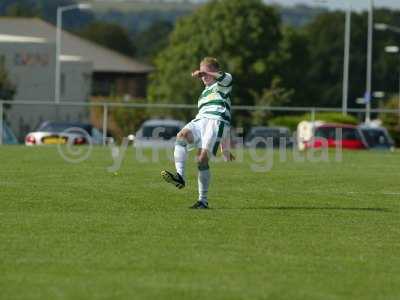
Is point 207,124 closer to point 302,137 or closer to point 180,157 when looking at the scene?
point 180,157

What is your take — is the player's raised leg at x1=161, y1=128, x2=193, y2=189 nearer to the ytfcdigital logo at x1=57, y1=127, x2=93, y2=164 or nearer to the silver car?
the ytfcdigital logo at x1=57, y1=127, x2=93, y2=164

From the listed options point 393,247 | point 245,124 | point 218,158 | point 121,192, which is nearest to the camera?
point 393,247

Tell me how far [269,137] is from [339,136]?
4434 millimetres

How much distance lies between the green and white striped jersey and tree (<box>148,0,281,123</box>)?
7862 cm

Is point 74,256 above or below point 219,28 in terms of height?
below

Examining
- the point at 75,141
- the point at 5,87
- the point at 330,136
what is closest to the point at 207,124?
the point at 75,141

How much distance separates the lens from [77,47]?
131500 mm

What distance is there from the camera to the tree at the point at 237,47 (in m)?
98.6

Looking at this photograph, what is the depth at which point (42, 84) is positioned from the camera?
8362 cm

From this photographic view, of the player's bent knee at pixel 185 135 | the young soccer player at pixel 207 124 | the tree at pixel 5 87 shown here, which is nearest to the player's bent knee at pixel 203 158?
the young soccer player at pixel 207 124

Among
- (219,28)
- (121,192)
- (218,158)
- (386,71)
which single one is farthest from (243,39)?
(121,192)

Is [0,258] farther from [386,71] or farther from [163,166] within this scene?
[386,71]

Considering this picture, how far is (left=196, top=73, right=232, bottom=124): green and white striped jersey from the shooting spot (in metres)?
17.5

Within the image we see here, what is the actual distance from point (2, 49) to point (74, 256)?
227ft
